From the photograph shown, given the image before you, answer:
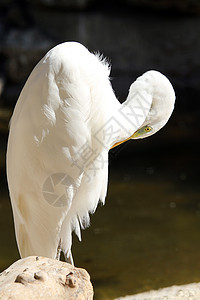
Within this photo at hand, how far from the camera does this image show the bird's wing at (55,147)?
3062 millimetres

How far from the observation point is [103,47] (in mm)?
9414

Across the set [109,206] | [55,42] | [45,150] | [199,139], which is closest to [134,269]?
[109,206]

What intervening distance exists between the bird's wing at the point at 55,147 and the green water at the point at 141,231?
2.93 ft

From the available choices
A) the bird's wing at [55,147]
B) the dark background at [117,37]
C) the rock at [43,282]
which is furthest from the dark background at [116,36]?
the rock at [43,282]

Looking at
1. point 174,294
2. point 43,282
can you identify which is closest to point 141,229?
point 174,294

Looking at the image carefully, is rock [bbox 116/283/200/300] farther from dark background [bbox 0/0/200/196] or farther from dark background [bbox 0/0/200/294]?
dark background [bbox 0/0/200/196]

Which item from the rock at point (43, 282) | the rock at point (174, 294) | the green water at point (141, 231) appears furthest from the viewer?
the green water at point (141, 231)

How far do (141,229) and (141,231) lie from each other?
0.13ft

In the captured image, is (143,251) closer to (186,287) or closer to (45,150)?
(186,287)

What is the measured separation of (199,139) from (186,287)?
3687mm

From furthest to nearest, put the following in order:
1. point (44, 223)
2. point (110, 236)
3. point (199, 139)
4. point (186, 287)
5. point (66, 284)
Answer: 1. point (199, 139)
2. point (110, 236)
3. point (186, 287)
4. point (44, 223)
5. point (66, 284)

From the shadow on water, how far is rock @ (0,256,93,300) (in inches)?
70.8

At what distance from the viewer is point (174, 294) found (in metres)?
3.62

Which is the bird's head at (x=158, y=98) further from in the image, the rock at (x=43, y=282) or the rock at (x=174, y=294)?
the rock at (x=43, y=282)
